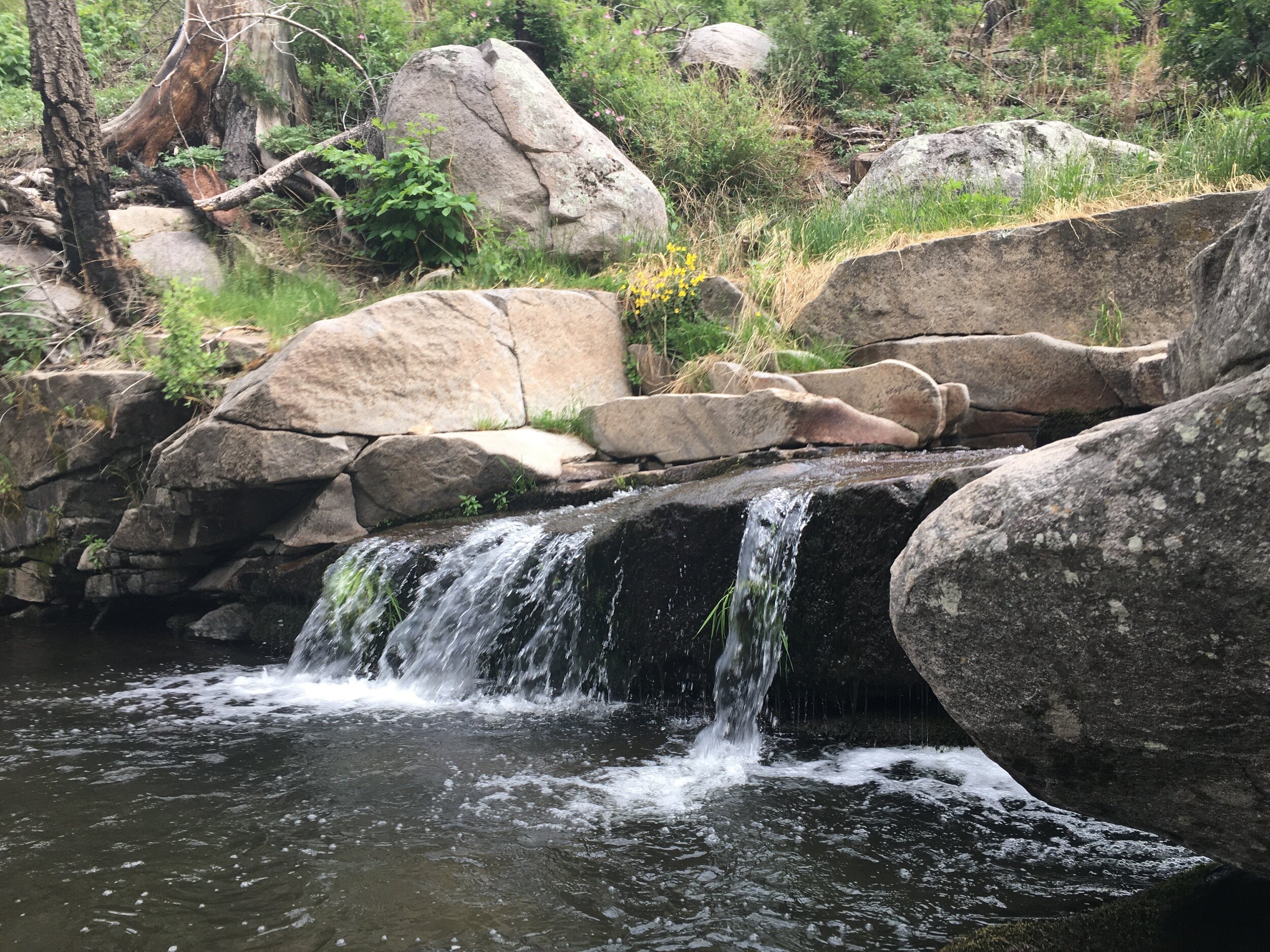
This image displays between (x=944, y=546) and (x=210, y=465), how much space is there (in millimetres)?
5150

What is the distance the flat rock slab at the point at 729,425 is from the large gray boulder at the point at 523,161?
2.47m

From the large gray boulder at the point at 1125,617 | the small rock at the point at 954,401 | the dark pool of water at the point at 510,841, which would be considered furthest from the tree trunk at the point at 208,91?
the large gray boulder at the point at 1125,617

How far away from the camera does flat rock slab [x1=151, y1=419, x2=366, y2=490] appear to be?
5953 millimetres

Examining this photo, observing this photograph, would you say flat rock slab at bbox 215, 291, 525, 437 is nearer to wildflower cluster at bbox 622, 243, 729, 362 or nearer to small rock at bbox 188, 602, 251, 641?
wildflower cluster at bbox 622, 243, 729, 362

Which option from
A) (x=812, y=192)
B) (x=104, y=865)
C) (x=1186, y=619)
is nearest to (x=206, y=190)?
(x=812, y=192)

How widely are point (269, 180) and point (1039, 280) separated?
7.01 m

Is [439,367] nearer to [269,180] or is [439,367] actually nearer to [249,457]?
[249,457]

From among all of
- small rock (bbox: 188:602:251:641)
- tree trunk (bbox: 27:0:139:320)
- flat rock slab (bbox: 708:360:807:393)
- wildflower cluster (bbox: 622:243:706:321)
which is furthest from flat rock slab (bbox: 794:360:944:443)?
tree trunk (bbox: 27:0:139:320)

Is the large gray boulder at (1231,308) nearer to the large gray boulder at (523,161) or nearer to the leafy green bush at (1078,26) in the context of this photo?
the large gray boulder at (523,161)

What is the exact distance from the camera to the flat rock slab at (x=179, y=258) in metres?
8.18

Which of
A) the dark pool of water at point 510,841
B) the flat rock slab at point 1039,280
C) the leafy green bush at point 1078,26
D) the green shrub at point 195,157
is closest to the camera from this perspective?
the dark pool of water at point 510,841

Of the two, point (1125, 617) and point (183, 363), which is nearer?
point (1125, 617)

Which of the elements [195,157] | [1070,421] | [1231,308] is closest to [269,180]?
[195,157]

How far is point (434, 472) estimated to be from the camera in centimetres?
617
